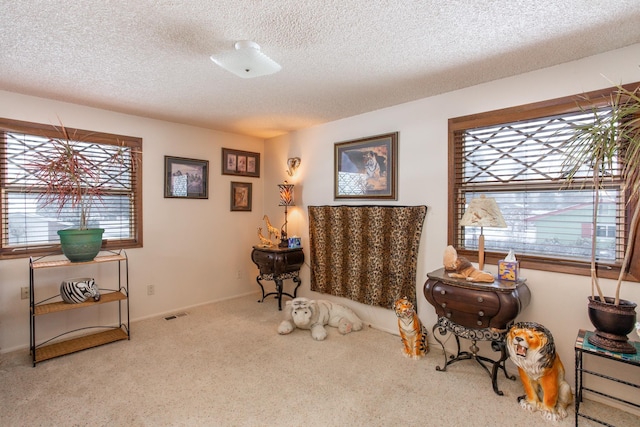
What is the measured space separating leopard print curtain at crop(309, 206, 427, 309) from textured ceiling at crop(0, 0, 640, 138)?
1.20 m

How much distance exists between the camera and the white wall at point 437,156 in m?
2.18

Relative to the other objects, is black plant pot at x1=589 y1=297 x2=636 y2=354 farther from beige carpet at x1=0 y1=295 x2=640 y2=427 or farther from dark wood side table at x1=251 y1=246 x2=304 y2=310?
dark wood side table at x1=251 y1=246 x2=304 y2=310

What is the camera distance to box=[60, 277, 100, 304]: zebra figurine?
280cm

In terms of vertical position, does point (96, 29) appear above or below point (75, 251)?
above

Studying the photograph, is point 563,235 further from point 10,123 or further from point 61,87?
point 10,123

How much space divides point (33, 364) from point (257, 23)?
10.2 ft

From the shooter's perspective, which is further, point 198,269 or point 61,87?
point 198,269

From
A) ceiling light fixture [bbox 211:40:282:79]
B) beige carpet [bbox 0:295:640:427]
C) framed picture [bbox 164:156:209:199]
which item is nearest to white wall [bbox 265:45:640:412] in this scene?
beige carpet [bbox 0:295:640:427]

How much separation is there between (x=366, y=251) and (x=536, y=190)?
1640mm

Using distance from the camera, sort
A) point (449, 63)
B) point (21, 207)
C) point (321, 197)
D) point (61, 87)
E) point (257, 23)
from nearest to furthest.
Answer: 1. point (257, 23)
2. point (449, 63)
3. point (61, 87)
4. point (21, 207)
5. point (321, 197)

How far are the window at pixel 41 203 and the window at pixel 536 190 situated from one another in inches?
133

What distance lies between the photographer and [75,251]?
2.76 m

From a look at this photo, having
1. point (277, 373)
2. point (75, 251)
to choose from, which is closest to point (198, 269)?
point (75, 251)

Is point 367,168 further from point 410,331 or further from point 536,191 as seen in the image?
point 410,331
